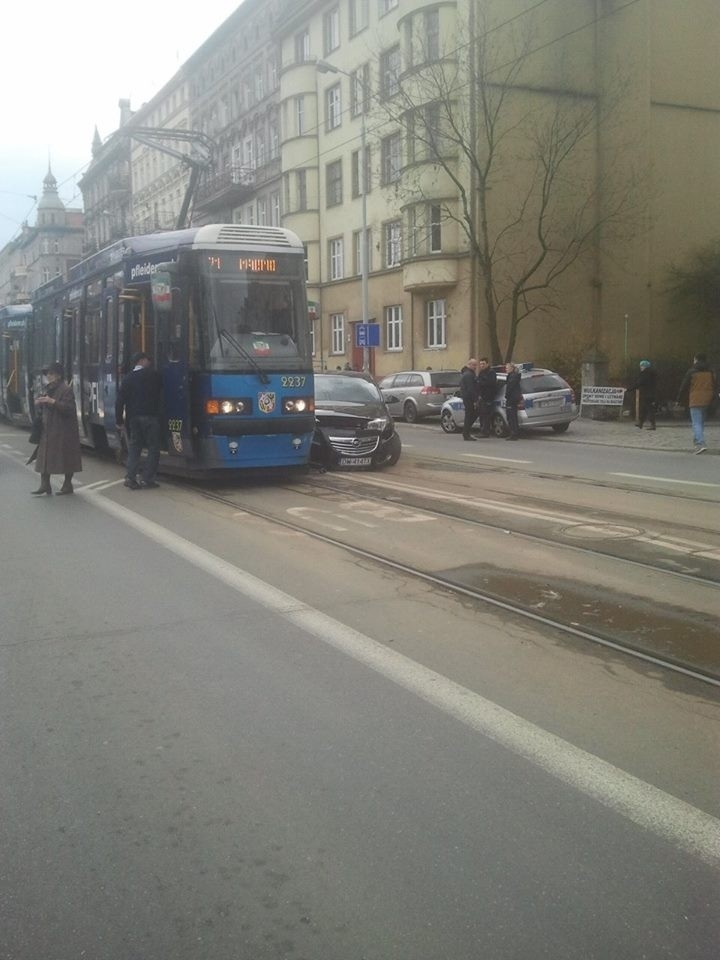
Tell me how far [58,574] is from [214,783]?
4.44m

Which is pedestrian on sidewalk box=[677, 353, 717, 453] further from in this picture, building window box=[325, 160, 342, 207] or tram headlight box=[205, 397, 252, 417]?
building window box=[325, 160, 342, 207]

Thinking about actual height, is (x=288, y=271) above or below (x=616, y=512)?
above

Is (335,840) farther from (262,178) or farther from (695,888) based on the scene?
(262,178)

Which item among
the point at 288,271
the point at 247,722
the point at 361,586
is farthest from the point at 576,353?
the point at 247,722

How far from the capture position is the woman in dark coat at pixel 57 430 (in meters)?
12.3

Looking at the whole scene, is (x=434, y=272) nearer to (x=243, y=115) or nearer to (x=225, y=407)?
(x=243, y=115)

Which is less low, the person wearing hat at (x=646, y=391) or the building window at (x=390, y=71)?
the building window at (x=390, y=71)

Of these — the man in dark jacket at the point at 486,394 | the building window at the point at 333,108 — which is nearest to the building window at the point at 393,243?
the building window at the point at 333,108

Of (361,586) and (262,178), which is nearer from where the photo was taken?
(361,586)

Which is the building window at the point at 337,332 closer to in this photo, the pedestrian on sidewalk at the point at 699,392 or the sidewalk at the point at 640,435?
the sidewalk at the point at 640,435

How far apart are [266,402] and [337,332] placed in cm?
3215

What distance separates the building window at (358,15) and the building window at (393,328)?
36.5 feet

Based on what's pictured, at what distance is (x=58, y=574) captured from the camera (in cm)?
797

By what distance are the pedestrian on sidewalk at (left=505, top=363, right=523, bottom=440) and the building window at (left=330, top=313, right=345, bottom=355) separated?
22330 mm
